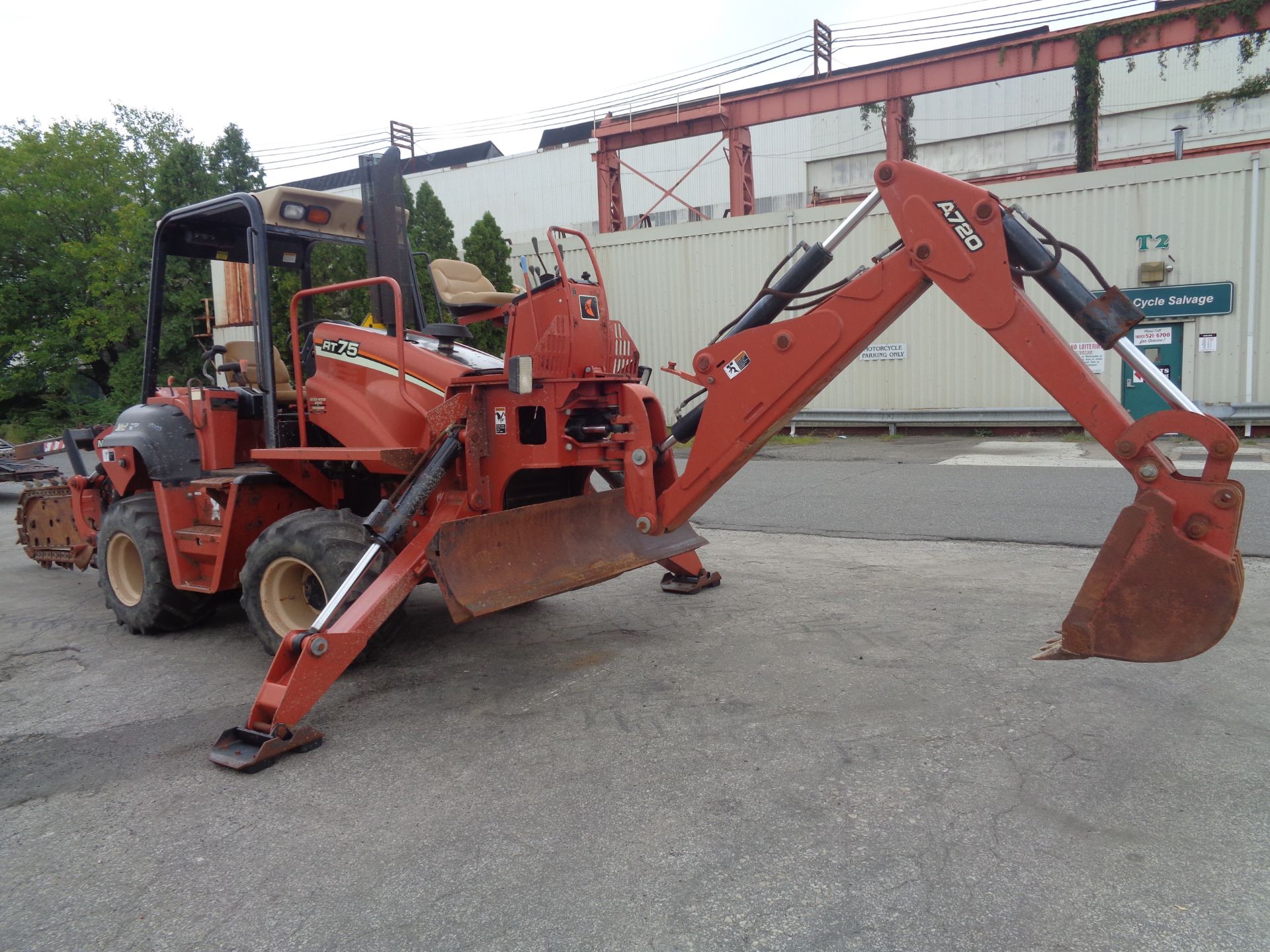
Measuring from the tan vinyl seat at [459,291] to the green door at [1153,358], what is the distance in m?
14.0

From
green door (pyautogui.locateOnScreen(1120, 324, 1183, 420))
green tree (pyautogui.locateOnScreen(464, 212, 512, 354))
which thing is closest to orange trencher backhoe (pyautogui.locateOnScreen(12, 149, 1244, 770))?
green door (pyautogui.locateOnScreen(1120, 324, 1183, 420))

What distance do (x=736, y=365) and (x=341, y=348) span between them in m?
2.60

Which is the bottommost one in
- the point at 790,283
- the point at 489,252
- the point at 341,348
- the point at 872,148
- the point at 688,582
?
the point at 688,582

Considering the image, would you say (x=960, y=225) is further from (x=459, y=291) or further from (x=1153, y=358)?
(x=1153, y=358)

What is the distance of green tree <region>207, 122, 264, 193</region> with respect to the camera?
76.3 ft

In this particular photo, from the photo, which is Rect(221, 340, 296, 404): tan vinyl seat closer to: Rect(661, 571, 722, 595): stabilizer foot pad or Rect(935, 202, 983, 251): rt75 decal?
Rect(661, 571, 722, 595): stabilizer foot pad

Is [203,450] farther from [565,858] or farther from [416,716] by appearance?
[565,858]

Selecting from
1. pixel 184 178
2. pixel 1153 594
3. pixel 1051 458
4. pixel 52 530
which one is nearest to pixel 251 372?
pixel 52 530

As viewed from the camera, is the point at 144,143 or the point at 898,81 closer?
the point at 898,81

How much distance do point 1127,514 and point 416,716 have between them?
3.28 m

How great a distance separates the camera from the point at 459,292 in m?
5.69

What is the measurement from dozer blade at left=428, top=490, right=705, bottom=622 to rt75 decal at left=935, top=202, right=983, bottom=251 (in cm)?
258

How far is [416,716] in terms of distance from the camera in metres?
4.54

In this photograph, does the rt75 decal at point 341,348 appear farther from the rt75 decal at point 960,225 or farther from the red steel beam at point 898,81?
the red steel beam at point 898,81
